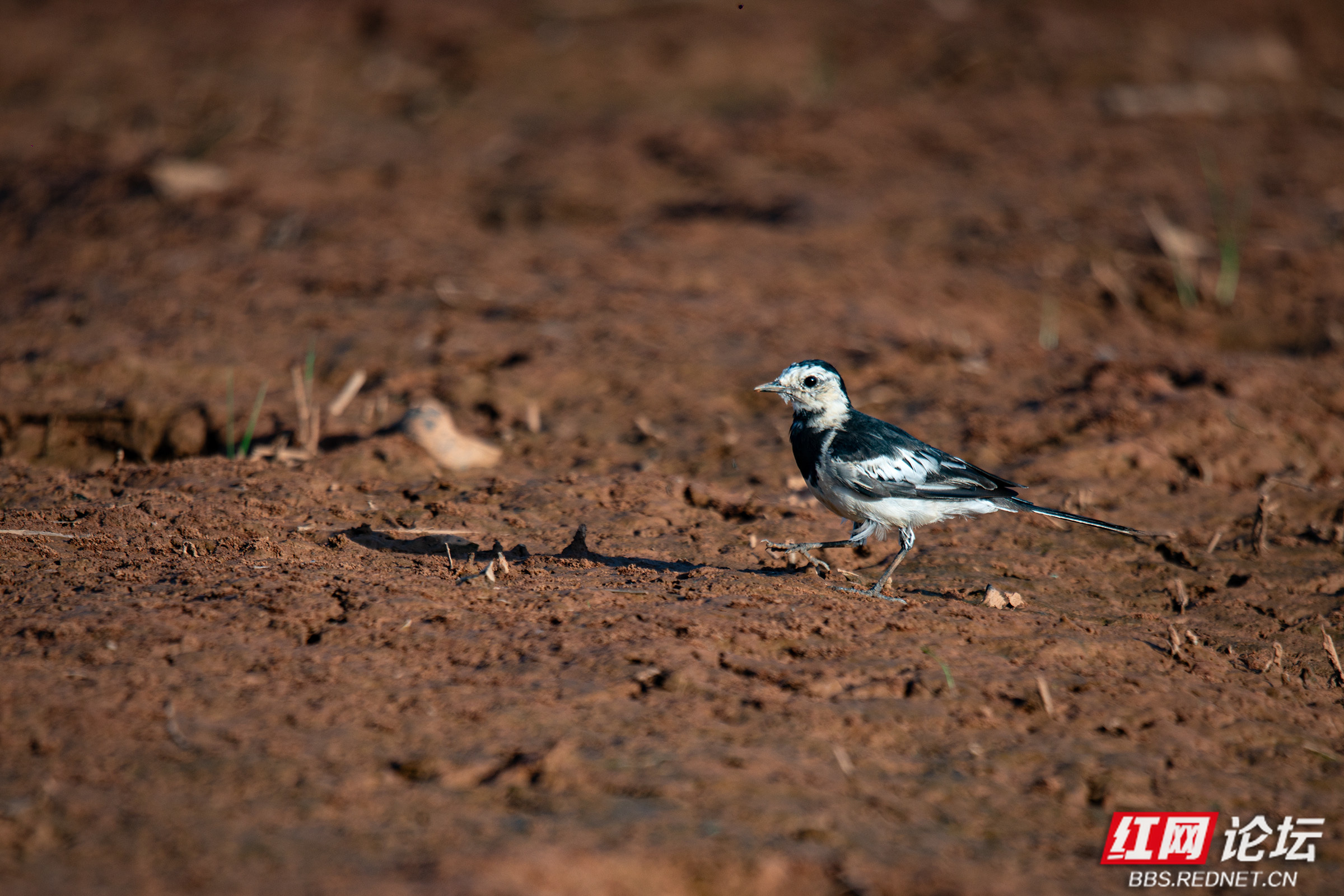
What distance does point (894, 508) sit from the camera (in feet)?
15.7

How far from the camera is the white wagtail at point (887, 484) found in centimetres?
478

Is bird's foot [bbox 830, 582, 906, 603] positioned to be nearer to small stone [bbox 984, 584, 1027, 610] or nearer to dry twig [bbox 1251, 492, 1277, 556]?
small stone [bbox 984, 584, 1027, 610]

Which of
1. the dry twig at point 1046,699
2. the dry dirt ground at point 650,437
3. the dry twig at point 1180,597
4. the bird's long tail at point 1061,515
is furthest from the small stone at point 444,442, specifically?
the dry twig at point 1180,597

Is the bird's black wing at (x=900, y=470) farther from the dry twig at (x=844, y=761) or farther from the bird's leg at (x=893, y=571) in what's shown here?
the dry twig at (x=844, y=761)

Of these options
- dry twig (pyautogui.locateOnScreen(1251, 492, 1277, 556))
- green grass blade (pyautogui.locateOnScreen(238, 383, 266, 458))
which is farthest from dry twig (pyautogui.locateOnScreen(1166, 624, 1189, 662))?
green grass blade (pyautogui.locateOnScreen(238, 383, 266, 458))

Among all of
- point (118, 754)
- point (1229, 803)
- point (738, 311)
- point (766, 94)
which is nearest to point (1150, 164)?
point (766, 94)

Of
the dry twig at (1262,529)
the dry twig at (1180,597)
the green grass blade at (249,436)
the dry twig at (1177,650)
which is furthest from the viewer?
the green grass blade at (249,436)

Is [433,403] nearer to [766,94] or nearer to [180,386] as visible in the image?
[180,386]

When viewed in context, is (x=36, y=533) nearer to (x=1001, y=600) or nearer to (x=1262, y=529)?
(x=1001, y=600)

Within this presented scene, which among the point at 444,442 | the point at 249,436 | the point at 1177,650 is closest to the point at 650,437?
the point at 444,442

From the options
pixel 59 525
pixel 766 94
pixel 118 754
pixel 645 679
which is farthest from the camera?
pixel 766 94

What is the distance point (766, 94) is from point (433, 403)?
670cm

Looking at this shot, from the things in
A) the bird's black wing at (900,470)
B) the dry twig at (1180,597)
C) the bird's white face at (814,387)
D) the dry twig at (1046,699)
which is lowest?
the dry twig at (1180,597)

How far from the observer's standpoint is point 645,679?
3.71 metres
